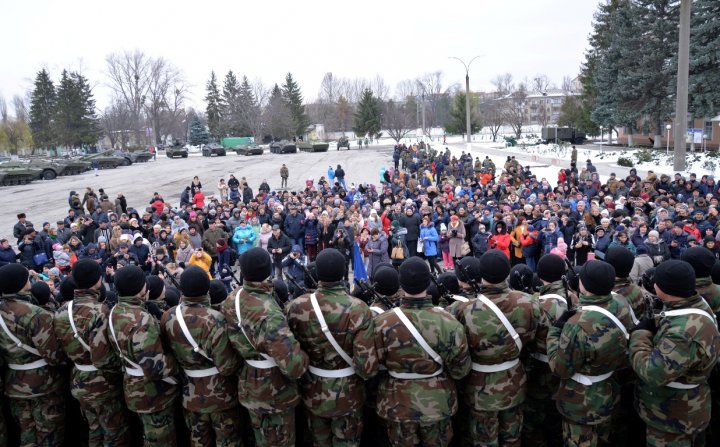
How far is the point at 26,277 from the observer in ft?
14.7

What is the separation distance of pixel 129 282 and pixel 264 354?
4.08ft

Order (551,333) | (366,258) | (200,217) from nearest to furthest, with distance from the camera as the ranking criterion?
(551,333) < (366,258) < (200,217)

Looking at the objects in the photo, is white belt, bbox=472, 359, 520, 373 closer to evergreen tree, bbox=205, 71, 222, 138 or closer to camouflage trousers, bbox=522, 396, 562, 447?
camouflage trousers, bbox=522, 396, 562, 447

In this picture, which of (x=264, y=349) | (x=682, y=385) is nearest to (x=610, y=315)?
(x=682, y=385)

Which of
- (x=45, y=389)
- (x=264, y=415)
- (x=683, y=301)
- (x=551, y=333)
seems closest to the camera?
(x=683, y=301)

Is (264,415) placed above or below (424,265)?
below

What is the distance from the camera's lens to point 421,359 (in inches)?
146

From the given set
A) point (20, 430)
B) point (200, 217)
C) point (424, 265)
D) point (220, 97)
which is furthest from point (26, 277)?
point (220, 97)

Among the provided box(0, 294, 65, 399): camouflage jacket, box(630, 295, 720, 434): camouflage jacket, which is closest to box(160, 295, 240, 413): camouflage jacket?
box(0, 294, 65, 399): camouflage jacket

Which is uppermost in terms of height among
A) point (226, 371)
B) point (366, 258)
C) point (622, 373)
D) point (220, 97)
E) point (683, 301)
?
point (220, 97)

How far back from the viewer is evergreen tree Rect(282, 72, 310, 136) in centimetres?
8131

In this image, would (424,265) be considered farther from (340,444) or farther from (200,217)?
(200,217)

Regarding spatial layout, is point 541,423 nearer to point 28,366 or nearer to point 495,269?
point 495,269

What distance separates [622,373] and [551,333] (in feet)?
2.94
